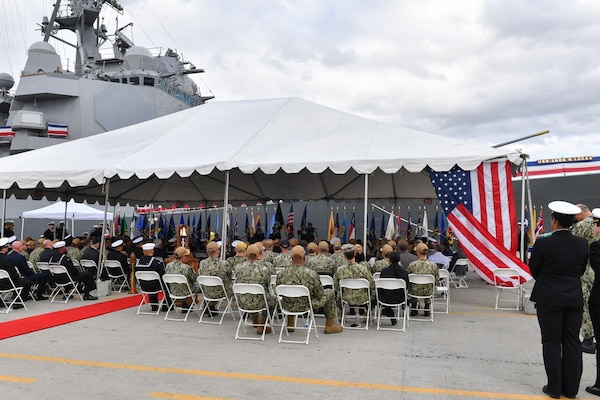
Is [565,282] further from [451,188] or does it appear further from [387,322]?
[451,188]

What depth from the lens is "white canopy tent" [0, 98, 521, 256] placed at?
9.05 meters

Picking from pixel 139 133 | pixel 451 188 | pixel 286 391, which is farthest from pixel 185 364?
pixel 139 133

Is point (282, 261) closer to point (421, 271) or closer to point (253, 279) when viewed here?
point (253, 279)

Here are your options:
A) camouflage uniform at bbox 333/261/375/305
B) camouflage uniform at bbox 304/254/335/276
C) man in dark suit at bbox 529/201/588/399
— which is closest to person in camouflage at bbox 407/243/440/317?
camouflage uniform at bbox 333/261/375/305

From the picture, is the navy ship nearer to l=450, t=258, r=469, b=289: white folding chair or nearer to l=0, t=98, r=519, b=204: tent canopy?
l=0, t=98, r=519, b=204: tent canopy

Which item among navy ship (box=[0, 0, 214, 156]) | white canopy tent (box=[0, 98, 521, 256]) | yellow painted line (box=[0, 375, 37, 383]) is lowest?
yellow painted line (box=[0, 375, 37, 383])

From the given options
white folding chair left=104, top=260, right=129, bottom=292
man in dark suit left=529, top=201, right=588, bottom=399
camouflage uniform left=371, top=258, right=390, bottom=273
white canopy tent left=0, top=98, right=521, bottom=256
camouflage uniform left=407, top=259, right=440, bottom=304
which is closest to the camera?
man in dark suit left=529, top=201, right=588, bottom=399

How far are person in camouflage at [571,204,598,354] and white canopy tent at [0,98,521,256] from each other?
3292mm

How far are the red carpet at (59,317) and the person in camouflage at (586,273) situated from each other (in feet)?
23.9

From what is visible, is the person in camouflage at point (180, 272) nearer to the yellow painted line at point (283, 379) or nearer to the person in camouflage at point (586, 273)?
the yellow painted line at point (283, 379)

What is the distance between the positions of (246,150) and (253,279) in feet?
12.9

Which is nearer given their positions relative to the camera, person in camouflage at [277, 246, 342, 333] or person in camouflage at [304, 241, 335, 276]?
person in camouflage at [277, 246, 342, 333]

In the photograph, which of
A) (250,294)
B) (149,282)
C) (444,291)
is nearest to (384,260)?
(444,291)

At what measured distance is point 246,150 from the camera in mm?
9859
